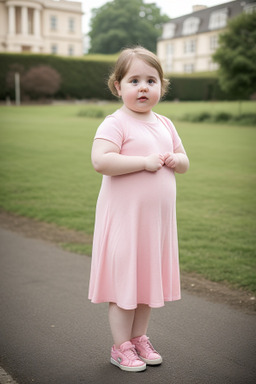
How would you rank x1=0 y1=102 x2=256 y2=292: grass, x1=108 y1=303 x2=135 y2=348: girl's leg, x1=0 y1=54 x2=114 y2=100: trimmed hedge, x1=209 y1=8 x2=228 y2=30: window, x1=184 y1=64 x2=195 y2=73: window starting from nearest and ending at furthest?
x1=108 y1=303 x2=135 y2=348: girl's leg < x1=0 y1=102 x2=256 y2=292: grass < x1=0 y1=54 x2=114 y2=100: trimmed hedge < x1=209 y1=8 x2=228 y2=30: window < x1=184 y1=64 x2=195 y2=73: window

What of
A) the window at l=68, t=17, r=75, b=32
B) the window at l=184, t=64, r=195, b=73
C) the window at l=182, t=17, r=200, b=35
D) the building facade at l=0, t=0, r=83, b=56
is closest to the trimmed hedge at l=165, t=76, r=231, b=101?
the window at l=182, t=17, r=200, b=35

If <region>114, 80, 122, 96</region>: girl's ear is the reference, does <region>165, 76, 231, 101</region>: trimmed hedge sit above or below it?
above

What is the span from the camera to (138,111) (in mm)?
2561

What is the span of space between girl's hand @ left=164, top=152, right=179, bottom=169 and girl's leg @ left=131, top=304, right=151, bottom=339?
880 millimetres

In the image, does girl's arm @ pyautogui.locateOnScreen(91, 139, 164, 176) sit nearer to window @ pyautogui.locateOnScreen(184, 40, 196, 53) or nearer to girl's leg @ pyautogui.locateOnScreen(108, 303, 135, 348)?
girl's leg @ pyautogui.locateOnScreen(108, 303, 135, 348)

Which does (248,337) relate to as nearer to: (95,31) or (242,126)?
(242,126)

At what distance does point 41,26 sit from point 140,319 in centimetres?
6998

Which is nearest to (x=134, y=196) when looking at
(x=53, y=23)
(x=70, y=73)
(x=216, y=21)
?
(x=70, y=73)

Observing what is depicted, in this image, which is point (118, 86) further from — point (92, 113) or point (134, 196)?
point (92, 113)

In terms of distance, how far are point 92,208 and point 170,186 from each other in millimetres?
4782

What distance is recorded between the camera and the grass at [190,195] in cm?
509

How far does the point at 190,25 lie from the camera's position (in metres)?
60.8

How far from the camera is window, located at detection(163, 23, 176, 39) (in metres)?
64.4

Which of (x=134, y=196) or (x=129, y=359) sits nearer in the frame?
(x=134, y=196)
